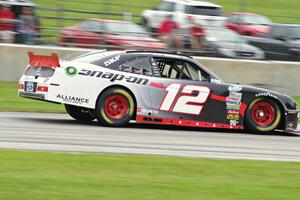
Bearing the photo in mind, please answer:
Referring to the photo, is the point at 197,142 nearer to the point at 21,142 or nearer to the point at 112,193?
the point at 21,142

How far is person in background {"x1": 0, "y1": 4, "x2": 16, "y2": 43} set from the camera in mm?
19641

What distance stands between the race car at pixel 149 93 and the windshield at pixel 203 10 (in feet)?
34.0

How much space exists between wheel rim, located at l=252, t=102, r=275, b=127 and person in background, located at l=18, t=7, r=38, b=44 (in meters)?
8.04

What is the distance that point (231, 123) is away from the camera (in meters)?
13.5

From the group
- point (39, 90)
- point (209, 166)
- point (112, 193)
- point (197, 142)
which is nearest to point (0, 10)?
point (39, 90)

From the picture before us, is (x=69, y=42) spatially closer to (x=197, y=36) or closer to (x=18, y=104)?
(x=197, y=36)

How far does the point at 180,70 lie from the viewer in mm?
13344

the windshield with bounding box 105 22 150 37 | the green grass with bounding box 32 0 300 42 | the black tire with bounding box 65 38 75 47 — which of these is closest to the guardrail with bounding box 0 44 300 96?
the black tire with bounding box 65 38 75 47

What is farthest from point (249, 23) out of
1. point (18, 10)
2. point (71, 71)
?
point (71, 71)

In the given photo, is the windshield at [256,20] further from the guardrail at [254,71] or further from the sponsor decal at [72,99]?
the sponsor decal at [72,99]

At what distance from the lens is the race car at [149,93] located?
500 inches

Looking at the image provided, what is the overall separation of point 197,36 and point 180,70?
744cm

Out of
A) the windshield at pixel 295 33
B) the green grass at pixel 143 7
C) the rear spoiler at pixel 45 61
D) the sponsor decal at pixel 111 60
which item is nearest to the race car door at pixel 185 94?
the sponsor decal at pixel 111 60

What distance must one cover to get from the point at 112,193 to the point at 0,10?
13.9m
